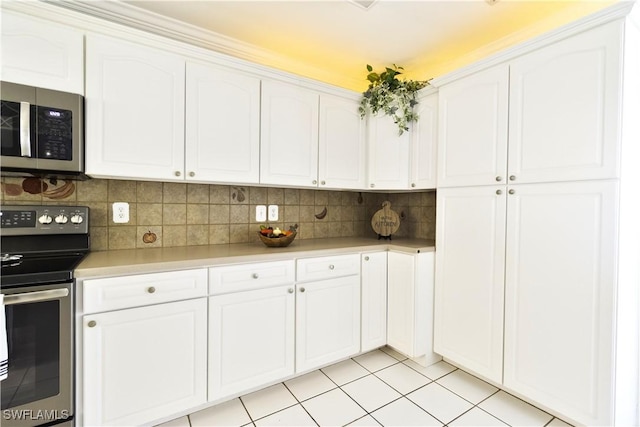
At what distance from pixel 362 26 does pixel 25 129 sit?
1990 mm

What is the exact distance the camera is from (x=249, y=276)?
1.72 m

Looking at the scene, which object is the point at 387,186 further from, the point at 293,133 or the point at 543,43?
the point at 543,43

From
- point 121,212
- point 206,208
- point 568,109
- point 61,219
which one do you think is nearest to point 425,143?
point 568,109

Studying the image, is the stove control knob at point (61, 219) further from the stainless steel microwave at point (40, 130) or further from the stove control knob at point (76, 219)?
the stainless steel microwave at point (40, 130)

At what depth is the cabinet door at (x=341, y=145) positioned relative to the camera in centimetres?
225

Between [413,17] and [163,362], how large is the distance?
98.9 inches

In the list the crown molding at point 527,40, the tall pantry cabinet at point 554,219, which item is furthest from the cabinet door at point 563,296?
the crown molding at point 527,40

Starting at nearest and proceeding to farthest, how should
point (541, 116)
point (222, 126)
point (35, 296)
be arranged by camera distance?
1. point (35, 296)
2. point (541, 116)
3. point (222, 126)

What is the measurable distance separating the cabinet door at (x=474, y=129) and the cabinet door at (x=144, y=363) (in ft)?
5.93

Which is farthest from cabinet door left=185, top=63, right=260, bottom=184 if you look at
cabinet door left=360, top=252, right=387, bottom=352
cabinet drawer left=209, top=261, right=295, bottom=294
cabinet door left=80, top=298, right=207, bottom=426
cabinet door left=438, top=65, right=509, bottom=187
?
cabinet door left=438, top=65, right=509, bottom=187

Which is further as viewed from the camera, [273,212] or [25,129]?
[273,212]

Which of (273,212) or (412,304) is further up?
(273,212)

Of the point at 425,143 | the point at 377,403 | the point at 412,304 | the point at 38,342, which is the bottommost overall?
the point at 377,403

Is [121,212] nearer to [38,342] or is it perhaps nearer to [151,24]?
[38,342]
